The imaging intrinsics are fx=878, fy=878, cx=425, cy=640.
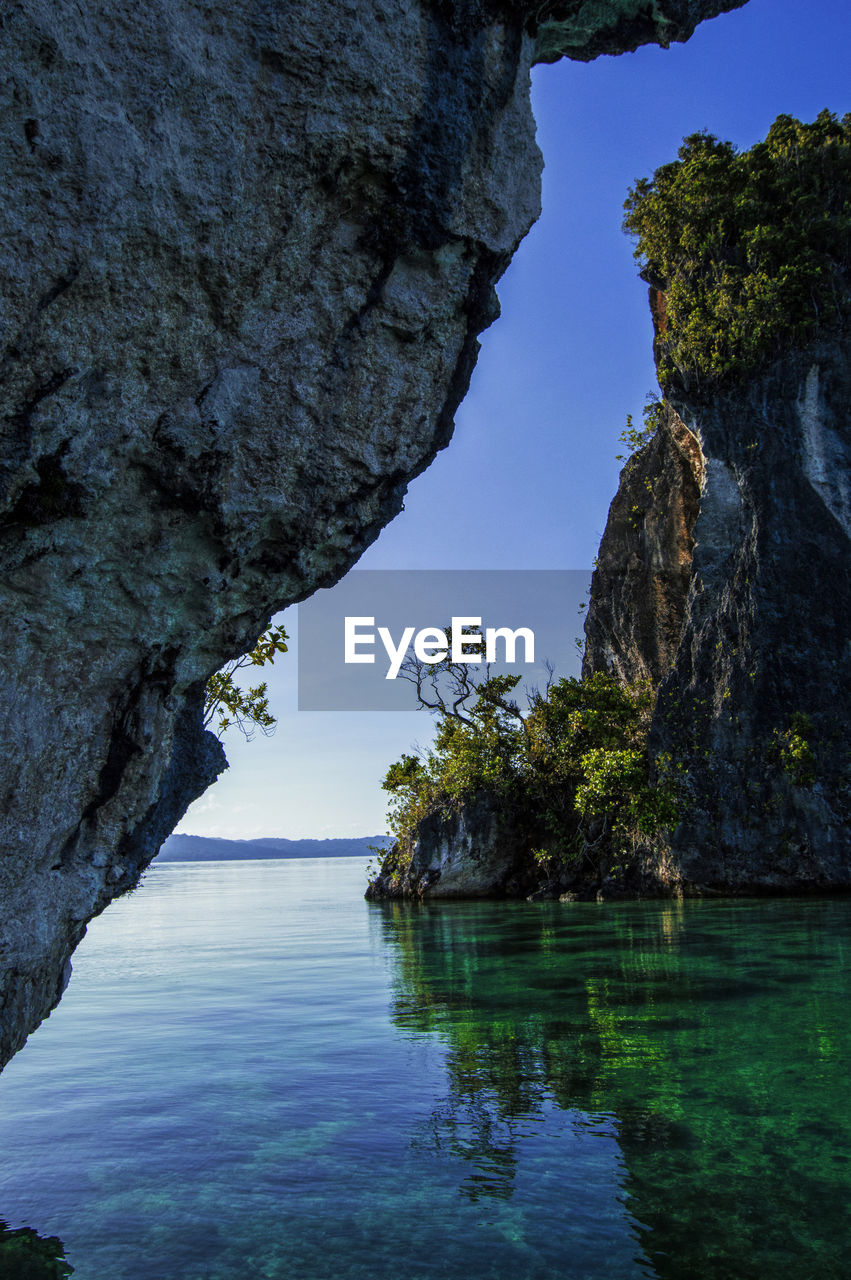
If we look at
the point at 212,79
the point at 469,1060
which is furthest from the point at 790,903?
the point at 212,79

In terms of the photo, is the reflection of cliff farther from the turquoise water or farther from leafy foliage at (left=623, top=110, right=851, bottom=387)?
leafy foliage at (left=623, top=110, right=851, bottom=387)

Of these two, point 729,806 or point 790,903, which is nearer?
point 790,903

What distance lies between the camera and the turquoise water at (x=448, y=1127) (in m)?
3.76

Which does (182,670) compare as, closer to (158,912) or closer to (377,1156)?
(377,1156)

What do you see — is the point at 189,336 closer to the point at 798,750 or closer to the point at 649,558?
the point at 798,750

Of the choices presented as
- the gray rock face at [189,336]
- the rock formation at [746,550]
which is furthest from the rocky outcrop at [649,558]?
the gray rock face at [189,336]

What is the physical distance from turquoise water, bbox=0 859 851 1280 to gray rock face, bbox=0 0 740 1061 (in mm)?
1431

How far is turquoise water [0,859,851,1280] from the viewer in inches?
148

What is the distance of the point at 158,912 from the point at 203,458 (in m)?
27.3

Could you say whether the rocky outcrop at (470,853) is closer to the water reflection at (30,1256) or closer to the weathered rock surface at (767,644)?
the weathered rock surface at (767,644)

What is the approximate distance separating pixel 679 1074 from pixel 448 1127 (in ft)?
5.96

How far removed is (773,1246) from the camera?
361 centimetres

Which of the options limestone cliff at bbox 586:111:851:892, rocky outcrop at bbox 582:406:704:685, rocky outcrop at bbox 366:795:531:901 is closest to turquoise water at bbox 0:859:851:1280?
limestone cliff at bbox 586:111:851:892

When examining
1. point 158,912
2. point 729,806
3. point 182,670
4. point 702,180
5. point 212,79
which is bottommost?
point 158,912
